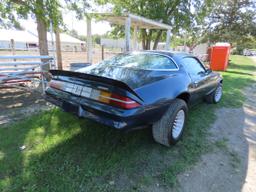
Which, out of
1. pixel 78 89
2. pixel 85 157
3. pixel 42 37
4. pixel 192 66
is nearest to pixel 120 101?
pixel 78 89

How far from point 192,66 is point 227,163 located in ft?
6.36

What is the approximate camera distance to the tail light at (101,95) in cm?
223

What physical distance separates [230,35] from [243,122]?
21539 millimetres

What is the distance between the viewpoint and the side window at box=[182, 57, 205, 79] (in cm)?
358

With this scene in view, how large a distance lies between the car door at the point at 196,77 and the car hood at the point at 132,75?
0.66m

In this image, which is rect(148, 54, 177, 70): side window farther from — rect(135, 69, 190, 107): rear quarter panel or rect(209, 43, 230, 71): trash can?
rect(209, 43, 230, 71): trash can

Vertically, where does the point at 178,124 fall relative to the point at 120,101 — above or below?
below

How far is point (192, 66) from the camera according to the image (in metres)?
3.86

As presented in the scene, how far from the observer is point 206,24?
2325 cm

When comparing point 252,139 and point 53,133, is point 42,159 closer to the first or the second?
point 53,133

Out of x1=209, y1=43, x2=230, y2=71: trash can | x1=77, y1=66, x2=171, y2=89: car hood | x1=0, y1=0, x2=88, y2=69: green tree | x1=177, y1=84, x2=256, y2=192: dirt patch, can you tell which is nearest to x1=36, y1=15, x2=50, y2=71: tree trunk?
x1=0, y1=0, x2=88, y2=69: green tree

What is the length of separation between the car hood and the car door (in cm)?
66

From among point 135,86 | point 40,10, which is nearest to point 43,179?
point 135,86

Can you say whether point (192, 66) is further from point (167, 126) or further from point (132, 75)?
point (167, 126)
